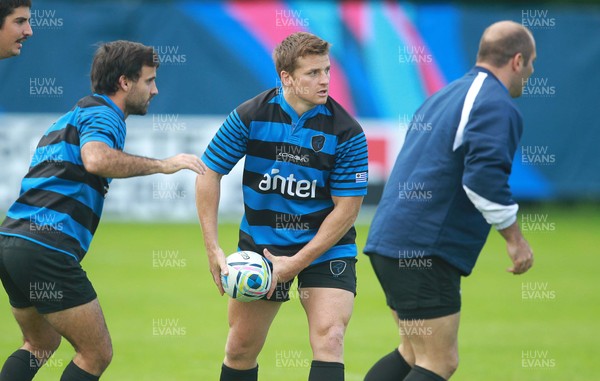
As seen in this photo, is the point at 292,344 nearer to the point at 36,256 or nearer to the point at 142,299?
the point at 142,299

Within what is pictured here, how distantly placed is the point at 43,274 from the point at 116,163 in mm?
805

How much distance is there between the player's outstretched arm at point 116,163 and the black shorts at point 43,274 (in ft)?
1.98

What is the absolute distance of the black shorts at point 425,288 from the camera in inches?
220

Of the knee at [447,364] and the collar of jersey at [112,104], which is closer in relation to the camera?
the knee at [447,364]

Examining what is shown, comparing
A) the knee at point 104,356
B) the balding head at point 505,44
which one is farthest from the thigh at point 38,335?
the balding head at point 505,44

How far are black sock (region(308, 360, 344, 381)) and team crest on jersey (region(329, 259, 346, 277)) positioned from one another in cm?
60

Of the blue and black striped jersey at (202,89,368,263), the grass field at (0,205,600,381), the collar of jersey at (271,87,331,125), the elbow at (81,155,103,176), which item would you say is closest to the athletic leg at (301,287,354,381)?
the blue and black striped jersey at (202,89,368,263)

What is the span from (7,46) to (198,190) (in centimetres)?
162

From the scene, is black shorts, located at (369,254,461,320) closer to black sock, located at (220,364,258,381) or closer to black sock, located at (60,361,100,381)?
black sock, located at (220,364,258,381)

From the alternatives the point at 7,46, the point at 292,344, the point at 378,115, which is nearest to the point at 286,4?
the point at 378,115

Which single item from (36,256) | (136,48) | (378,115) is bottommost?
(378,115)

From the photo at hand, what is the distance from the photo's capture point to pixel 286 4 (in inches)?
720

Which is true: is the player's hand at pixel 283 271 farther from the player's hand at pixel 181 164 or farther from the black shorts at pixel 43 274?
the black shorts at pixel 43 274

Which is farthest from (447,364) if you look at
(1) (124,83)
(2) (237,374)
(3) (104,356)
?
(1) (124,83)
